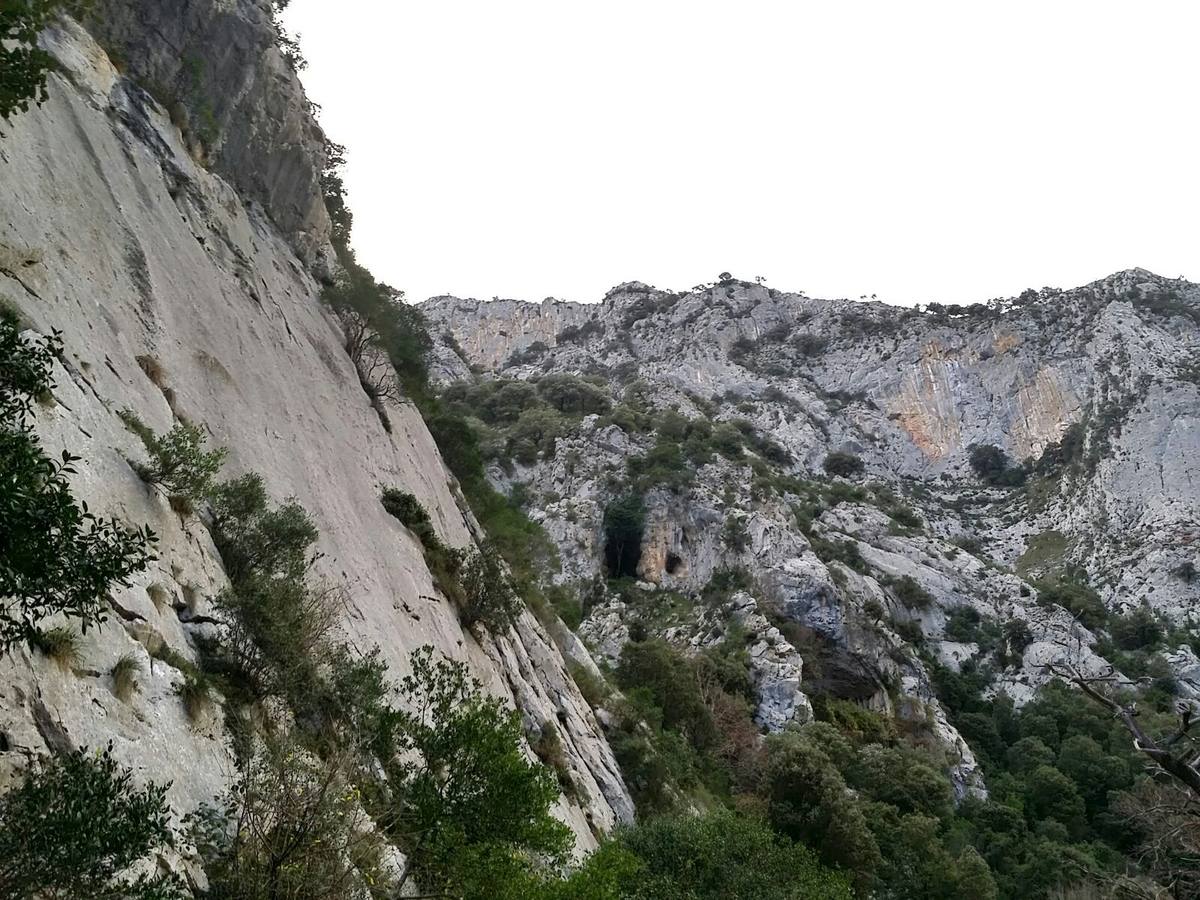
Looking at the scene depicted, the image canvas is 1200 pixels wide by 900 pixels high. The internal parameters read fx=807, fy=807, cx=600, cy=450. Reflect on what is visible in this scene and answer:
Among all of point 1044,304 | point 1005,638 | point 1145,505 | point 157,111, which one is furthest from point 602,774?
point 1044,304

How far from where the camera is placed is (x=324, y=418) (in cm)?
1958

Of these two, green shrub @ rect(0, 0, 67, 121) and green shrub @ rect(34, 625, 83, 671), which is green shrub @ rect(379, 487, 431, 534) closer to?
green shrub @ rect(34, 625, 83, 671)

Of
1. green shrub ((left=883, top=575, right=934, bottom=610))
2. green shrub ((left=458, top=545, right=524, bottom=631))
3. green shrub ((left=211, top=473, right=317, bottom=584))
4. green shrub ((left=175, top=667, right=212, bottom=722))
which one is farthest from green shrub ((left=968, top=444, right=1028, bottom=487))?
green shrub ((left=175, top=667, right=212, bottom=722))

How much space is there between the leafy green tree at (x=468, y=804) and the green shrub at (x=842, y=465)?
67634 mm

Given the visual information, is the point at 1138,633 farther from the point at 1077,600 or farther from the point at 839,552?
the point at 839,552

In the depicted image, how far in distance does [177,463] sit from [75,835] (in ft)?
23.1

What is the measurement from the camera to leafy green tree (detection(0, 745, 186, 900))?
14.8 feet

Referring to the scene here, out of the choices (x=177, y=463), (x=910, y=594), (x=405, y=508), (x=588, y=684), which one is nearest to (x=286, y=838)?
(x=177, y=463)

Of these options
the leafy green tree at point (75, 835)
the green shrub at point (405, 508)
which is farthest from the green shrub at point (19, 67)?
the green shrub at point (405, 508)

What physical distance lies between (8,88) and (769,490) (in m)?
49.1

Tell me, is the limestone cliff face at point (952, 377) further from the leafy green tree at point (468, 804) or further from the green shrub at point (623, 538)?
the leafy green tree at point (468, 804)

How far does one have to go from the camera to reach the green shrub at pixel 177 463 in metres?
10.8

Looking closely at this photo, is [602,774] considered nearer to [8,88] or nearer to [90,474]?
[90,474]

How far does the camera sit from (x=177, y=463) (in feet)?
35.6
